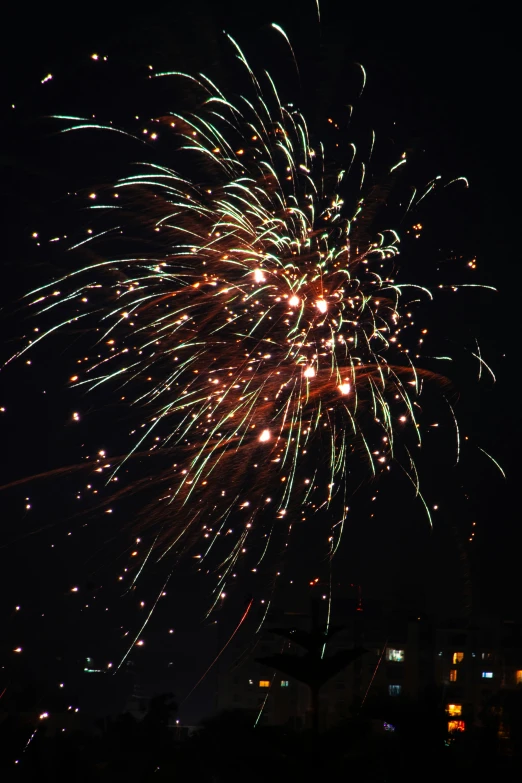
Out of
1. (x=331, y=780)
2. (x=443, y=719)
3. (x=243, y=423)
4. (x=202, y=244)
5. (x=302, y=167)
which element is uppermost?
(x=302, y=167)

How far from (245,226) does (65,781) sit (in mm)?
8519

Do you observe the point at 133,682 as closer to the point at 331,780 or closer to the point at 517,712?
the point at 517,712

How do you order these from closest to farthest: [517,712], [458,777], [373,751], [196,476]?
[458,777], [196,476], [373,751], [517,712]

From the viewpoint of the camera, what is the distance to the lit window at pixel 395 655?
2980 cm

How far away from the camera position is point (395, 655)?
29.9 metres

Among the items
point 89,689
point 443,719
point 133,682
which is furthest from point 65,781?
point 133,682

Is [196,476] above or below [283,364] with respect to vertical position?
below

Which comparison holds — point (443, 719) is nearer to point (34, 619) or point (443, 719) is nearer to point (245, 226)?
point (245, 226)

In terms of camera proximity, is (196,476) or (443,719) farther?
(443,719)

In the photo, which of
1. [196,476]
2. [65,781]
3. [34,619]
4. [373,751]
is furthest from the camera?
[34,619]

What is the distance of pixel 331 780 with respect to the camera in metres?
9.70

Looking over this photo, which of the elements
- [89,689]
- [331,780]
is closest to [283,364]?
[331,780]

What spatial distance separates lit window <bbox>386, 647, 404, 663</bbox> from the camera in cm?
2980

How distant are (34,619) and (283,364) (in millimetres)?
20360
